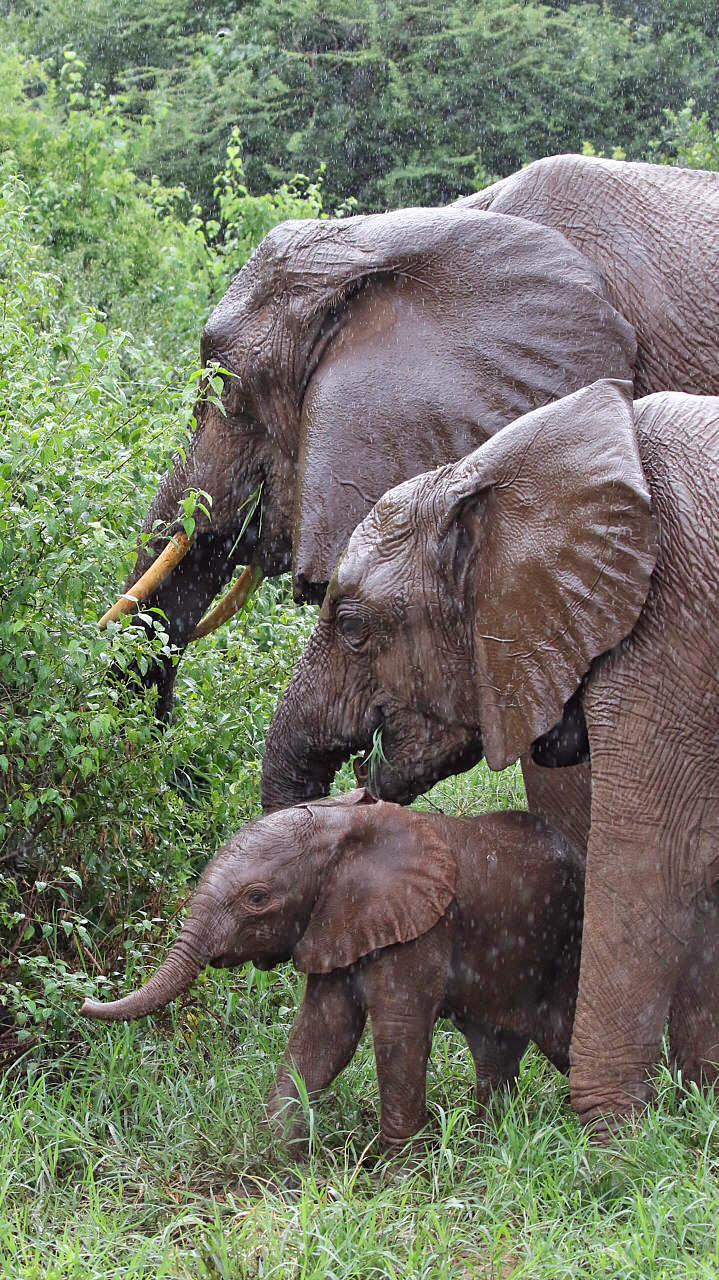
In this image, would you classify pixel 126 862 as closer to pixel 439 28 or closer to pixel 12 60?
pixel 12 60

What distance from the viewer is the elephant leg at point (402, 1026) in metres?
4.02

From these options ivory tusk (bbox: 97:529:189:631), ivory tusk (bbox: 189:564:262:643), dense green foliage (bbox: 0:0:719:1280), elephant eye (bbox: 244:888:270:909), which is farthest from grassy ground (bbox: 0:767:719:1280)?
ivory tusk (bbox: 189:564:262:643)

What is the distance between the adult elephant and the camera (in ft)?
12.4

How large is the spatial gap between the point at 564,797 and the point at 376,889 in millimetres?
793

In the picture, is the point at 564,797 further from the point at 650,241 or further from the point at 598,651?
the point at 650,241

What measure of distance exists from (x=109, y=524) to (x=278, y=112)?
45.6 ft

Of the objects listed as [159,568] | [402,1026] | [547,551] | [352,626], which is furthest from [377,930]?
[159,568]

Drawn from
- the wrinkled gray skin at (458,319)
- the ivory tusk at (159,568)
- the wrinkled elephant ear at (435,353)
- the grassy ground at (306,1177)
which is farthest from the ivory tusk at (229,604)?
the grassy ground at (306,1177)

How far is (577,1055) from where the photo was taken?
3.84 metres

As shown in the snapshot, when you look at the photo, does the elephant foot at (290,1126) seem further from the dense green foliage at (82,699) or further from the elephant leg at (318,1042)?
the dense green foliage at (82,699)

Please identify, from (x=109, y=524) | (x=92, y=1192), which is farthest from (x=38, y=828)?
(x=92, y=1192)

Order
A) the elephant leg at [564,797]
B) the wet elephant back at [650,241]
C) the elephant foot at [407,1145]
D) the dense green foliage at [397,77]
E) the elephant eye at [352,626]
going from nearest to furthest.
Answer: the elephant foot at [407,1145], the elephant eye at [352,626], the elephant leg at [564,797], the wet elephant back at [650,241], the dense green foliage at [397,77]

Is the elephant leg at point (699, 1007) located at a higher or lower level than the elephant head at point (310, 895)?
lower

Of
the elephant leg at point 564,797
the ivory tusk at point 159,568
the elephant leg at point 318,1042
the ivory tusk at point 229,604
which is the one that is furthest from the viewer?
the ivory tusk at point 229,604
